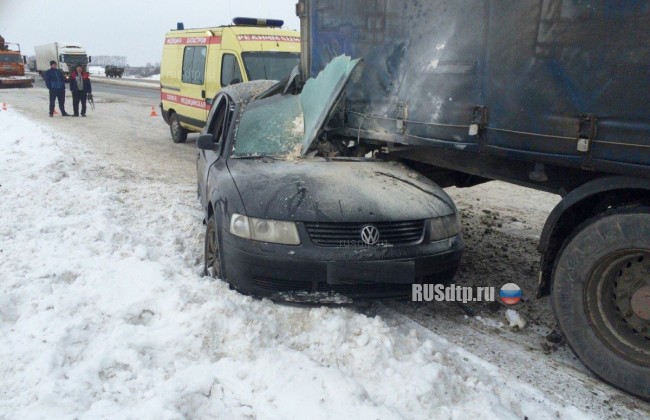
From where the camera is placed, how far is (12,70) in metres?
30.7

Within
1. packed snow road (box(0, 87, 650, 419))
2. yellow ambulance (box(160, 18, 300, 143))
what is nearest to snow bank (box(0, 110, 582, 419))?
packed snow road (box(0, 87, 650, 419))

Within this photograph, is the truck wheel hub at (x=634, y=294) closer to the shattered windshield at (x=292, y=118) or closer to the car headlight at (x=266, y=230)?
the car headlight at (x=266, y=230)

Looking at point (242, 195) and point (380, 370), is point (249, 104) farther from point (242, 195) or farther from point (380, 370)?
point (380, 370)

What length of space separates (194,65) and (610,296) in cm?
973

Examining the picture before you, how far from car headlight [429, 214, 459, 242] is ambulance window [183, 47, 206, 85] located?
8012 millimetres

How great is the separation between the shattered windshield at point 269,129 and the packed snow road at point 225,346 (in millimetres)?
1120

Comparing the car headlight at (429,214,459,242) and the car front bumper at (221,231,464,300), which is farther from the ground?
the car headlight at (429,214,459,242)

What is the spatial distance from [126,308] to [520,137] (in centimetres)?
287

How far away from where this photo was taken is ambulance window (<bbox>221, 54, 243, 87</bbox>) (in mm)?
9742

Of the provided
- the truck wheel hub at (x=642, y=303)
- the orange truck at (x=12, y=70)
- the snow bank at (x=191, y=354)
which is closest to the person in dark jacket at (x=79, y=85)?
the snow bank at (x=191, y=354)

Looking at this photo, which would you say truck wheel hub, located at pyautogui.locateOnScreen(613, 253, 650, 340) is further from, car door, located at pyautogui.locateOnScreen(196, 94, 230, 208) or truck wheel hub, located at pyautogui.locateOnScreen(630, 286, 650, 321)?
car door, located at pyautogui.locateOnScreen(196, 94, 230, 208)

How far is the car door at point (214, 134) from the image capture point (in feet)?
16.2

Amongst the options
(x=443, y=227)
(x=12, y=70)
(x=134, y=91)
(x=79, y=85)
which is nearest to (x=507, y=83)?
(x=443, y=227)

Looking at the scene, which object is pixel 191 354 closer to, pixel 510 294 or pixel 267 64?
pixel 510 294
